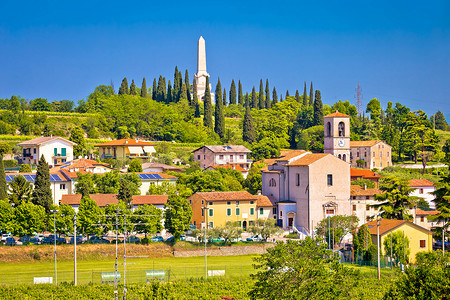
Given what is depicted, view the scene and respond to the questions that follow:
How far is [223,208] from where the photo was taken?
60.9 metres

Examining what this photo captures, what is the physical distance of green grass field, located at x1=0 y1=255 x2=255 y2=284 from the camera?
41656 millimetres

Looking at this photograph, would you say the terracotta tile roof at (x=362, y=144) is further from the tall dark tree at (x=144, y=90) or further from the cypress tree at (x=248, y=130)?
the tall dark tree at (x=144, y=90)

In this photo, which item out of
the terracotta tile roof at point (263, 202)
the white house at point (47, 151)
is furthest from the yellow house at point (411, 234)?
the white house at point (47, 151)

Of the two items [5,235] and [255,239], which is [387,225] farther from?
[5,235]

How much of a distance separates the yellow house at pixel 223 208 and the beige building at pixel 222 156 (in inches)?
911

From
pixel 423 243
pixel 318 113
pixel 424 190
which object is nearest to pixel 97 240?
pixel 423 243

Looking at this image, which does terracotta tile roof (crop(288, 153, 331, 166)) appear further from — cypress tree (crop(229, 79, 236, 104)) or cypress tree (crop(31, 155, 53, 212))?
cypress tree (crop(229, 79, 236, 104))

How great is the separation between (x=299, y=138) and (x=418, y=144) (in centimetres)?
1948

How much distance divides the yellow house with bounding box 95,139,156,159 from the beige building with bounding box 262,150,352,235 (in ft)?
87.1

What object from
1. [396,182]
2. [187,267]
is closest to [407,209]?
[396,182]

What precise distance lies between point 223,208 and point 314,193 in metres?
8.88

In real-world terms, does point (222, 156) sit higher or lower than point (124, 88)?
lower

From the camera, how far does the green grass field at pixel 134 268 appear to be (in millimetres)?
41656

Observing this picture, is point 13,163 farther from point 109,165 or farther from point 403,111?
point 403,111
